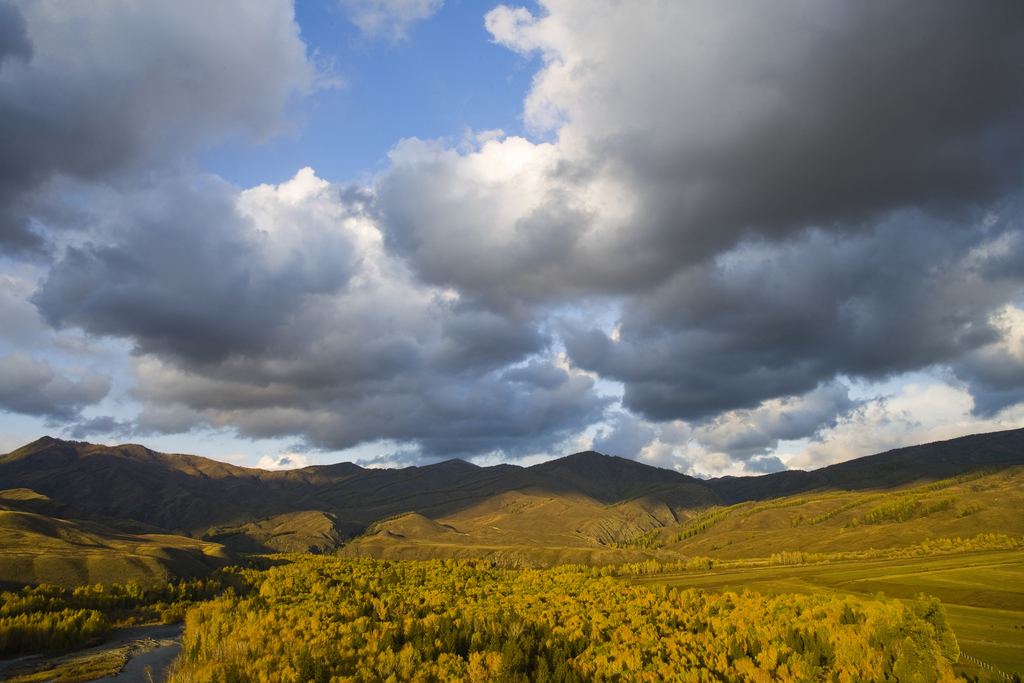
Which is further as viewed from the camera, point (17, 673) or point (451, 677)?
point (17, 673)

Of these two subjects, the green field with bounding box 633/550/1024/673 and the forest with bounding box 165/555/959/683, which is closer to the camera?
the green field with bounding box 633/550/1024/673

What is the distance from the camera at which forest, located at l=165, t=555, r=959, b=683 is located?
9381 cm

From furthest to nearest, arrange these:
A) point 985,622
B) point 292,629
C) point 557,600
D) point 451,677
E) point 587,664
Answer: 1. point 557,600
2. point 292,629
3. point 985,622
4. point 587,664
5. point 451,677

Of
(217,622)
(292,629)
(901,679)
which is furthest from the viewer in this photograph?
A: (217,622)

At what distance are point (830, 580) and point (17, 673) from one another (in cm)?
22238

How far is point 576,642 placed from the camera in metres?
114

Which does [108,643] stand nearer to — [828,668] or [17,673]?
[17,673]

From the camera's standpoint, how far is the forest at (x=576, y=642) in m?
93.8

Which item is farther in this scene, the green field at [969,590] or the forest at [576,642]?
the forest at [576,642]

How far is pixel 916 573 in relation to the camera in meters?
171

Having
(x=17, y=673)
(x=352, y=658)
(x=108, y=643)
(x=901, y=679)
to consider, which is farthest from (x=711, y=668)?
(x=108, y=643)

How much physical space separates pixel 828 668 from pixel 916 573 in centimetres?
10309

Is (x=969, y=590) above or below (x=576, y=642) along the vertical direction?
above

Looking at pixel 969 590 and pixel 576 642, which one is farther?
pixel 969 590
